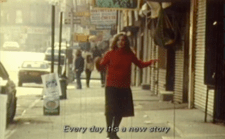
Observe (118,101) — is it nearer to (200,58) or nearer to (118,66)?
(118,66)

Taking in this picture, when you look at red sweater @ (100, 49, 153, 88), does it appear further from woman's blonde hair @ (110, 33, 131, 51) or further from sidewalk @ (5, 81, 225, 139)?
sidewalk @ (5, 81, 225, 139)

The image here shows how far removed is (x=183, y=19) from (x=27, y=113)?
17.9 feet

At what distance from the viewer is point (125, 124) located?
565 inches

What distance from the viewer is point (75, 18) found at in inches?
1650

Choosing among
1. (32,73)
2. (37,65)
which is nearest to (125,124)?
(32,73)

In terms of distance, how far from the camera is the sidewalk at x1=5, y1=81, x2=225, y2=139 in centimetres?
1218

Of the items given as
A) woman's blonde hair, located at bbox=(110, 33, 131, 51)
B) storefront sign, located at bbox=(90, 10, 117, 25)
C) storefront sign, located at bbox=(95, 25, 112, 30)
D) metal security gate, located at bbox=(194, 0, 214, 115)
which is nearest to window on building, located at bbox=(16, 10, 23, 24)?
storefront sign, located at bbox=(90, 10, 117, 25)

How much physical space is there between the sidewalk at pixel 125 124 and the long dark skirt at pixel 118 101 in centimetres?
80

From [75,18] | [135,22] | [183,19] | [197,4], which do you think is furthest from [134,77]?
[197,4]

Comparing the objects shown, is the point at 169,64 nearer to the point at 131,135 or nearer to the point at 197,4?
the point at 197,4

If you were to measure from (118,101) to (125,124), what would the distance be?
324 centimetres

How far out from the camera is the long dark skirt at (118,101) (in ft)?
36.2

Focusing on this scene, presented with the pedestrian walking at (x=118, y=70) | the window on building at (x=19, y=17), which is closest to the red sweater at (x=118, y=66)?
the pedestrian walking at (x=118, y=70)

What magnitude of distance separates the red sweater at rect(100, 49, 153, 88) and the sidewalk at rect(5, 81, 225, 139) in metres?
1.40
